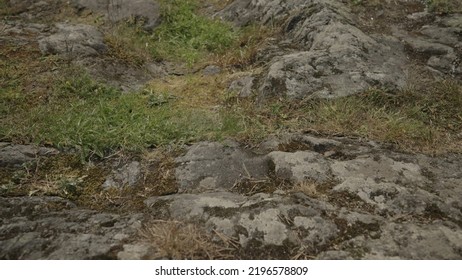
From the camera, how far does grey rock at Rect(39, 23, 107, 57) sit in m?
5.23

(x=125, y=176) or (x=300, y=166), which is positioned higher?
(x=300, y=166)

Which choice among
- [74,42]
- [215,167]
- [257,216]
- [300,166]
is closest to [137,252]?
[257,216]

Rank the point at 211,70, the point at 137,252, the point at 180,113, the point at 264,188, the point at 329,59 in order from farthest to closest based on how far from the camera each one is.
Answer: the point at 211,70 < the point at 329,59 < the point at 180,113 < the point at 264,188 < the point at 137,252

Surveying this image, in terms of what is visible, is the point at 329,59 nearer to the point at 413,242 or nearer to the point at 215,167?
the point at 215,167

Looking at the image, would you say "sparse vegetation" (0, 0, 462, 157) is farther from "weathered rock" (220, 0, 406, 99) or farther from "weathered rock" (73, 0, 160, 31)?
"weathered rock" (73, 0, 160, 31)

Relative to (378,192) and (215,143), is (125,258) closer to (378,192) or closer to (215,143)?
(215,143)

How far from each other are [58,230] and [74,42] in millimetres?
3623

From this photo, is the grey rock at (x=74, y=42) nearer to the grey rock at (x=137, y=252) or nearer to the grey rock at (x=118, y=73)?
the grey rock at (x=118, y=73)

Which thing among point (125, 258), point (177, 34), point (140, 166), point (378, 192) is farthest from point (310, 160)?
point (177, 34)

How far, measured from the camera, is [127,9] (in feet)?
22.4

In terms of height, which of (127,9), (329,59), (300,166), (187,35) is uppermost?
(127,9)

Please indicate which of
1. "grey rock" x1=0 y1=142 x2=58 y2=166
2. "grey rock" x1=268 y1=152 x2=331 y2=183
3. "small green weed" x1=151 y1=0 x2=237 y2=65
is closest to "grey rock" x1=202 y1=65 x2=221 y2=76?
"small green weed" x1=151 y1=0 x2=237 y2=65

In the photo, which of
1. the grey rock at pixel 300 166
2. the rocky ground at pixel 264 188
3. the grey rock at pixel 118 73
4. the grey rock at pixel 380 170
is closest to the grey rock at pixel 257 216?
the rocky ground at pixel 264 188

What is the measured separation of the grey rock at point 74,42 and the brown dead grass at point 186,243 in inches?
141
